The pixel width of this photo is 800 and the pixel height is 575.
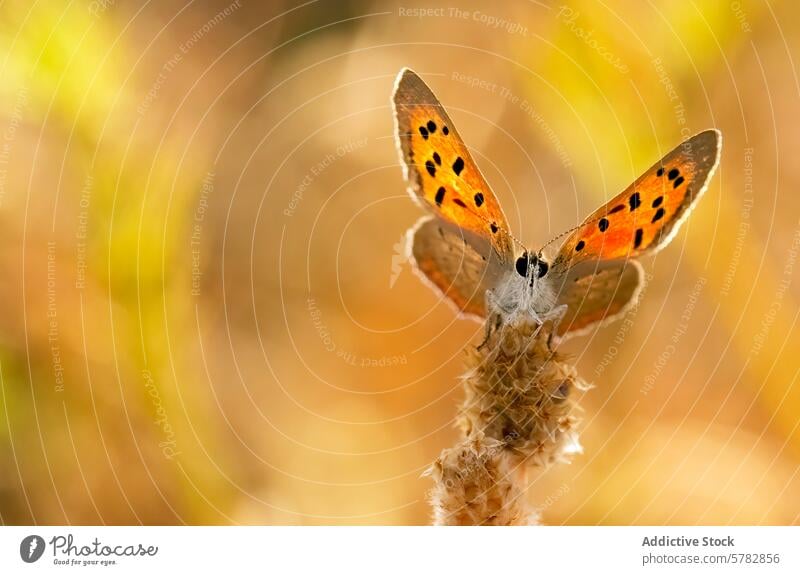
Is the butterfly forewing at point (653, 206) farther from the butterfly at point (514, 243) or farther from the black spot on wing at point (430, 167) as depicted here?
the black spot on wing at point (430, 167)
